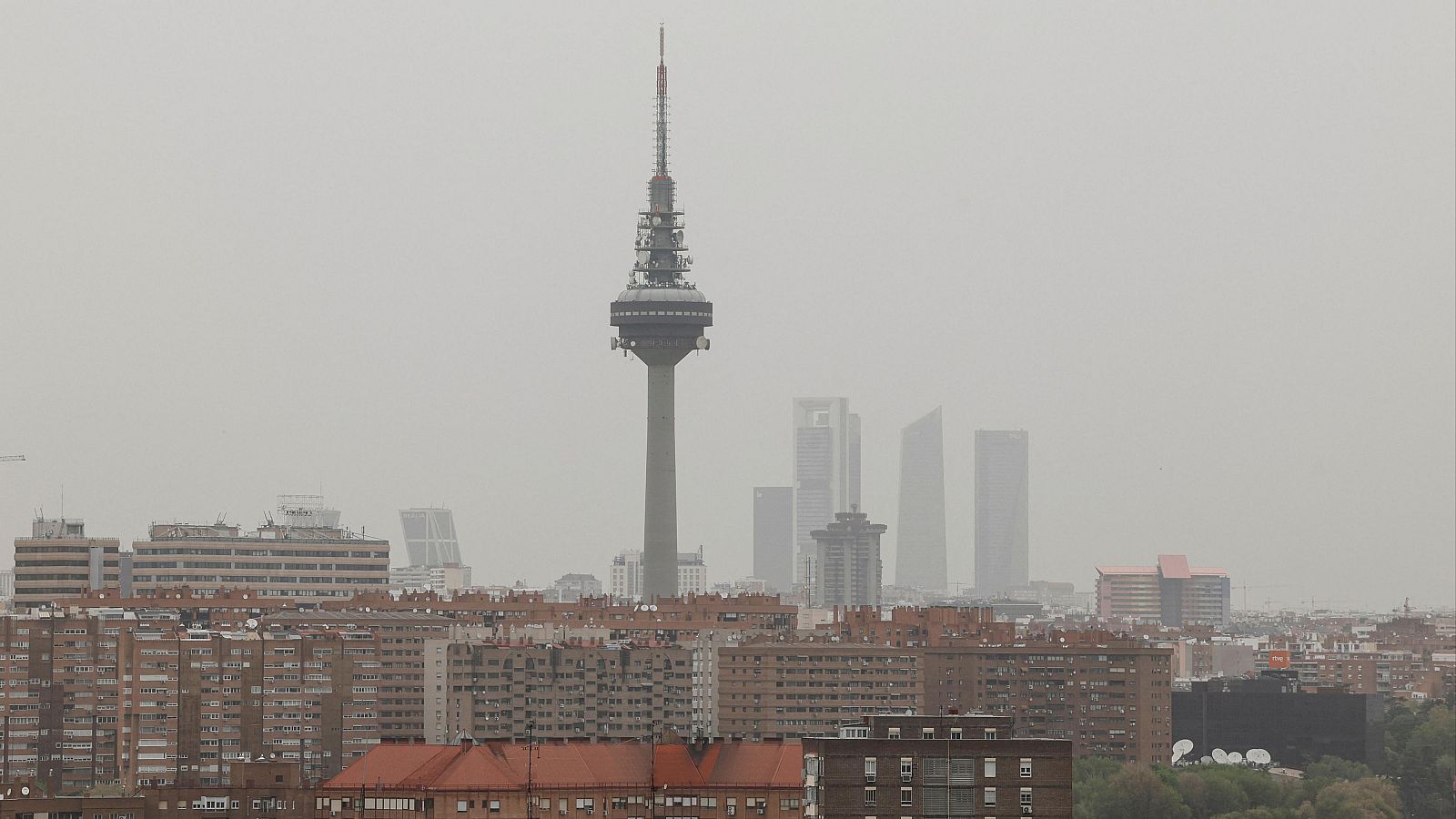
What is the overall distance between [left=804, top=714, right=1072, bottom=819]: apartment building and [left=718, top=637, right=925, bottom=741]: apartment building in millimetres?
74931

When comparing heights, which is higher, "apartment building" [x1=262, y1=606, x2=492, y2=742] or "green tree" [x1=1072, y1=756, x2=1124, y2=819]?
"apartment building" [x1=262, y1=606, x2=492, y2=742]

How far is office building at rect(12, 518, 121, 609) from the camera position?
190 meters

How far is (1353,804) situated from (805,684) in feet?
108

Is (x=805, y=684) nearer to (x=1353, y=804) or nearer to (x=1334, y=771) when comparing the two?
(x=1334, y=771)

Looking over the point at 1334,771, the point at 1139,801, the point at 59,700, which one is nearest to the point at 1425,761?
the point at 1334,771

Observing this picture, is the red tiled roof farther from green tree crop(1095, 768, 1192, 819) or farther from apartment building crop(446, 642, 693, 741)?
apartment building crop(446, 642, 693, 741)

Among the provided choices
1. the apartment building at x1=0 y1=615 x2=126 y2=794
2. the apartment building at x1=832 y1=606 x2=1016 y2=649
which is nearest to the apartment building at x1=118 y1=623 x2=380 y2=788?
the apartment building at x1=0 y1=615 x2=126 y2=794

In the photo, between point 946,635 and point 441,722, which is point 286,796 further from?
point 946,635

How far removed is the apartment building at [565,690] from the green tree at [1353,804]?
28.3 meters

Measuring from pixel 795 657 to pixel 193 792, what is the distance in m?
53.6

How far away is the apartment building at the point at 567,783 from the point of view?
85.9 m

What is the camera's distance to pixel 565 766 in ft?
291

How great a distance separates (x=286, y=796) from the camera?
93.4m

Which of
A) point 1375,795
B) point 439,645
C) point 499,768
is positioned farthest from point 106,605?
point 499,768
